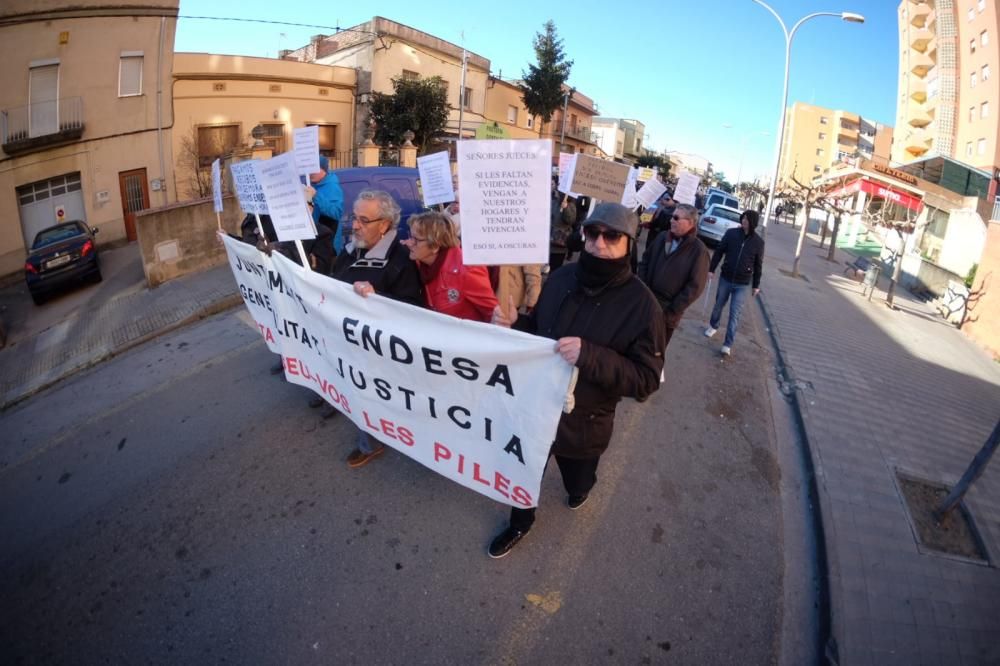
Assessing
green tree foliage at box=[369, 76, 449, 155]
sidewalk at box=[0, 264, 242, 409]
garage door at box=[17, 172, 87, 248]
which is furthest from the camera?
green tree foliage at box=[369, 76, 449, 155]

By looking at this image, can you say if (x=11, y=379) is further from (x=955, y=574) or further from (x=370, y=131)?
(x=370, y=131)

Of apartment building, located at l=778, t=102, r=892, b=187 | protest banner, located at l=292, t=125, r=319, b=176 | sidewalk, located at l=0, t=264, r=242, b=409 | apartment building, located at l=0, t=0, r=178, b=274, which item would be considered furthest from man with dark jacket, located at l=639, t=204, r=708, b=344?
apartment building, located at l=778, t=102, r=892, b=187

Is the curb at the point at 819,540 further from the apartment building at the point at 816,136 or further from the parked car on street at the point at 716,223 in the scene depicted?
the apartment building at the point at 816,136

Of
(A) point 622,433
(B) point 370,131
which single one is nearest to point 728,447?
(A) point 622,433

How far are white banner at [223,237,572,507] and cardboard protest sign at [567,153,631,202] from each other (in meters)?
2.71

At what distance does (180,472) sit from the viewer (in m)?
3.83

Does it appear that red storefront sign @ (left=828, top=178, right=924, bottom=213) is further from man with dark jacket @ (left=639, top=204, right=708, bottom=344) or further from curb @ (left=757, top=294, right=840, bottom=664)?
man with dark jacket @ (left=639, top=204, right=708, bottom=344)

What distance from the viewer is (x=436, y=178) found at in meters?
5.88

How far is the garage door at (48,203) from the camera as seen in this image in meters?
14.6

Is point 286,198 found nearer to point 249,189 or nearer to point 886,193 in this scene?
point 249,189

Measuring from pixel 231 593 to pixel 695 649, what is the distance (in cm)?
256

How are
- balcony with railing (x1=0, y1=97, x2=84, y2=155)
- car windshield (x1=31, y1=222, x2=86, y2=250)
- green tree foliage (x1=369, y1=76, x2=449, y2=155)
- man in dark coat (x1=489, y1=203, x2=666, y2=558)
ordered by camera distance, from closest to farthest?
man in dark coat (x1=489, y1=203, x2=666, y2=558)
car windshield (x1=31, y1=222, x2=86, y2=250)
balcony with railing (x1=0, y1=97, x2=84, y2=155)
green tree foliage (x1=369, y1=76, x2=449, y2=155)

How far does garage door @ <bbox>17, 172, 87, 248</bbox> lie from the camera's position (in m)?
14.6

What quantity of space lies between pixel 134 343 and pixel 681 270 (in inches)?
286
